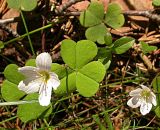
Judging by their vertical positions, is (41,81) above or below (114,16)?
below

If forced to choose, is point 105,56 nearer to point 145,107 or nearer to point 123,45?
point 123,45

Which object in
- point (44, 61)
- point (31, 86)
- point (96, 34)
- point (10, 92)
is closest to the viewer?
point (44, 61)

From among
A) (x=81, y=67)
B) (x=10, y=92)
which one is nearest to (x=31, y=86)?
(x=10, y=92)

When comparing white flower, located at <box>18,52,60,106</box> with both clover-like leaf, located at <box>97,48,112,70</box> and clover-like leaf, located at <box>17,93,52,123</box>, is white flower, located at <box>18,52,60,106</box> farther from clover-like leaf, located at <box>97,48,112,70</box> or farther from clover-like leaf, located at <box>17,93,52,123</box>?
clover-like leaf, located at <box>97,48,112,70</box>

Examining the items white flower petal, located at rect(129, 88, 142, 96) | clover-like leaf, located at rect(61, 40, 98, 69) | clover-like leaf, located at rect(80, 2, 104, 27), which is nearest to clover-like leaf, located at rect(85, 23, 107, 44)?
clover-like leaf, located at rect(80, 2, 104, 27)

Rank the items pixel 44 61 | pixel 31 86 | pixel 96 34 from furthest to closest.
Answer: pixel 96 34
pixel 31 86
pixel 44 61

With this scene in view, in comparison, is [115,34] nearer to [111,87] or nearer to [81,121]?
[111,87]
